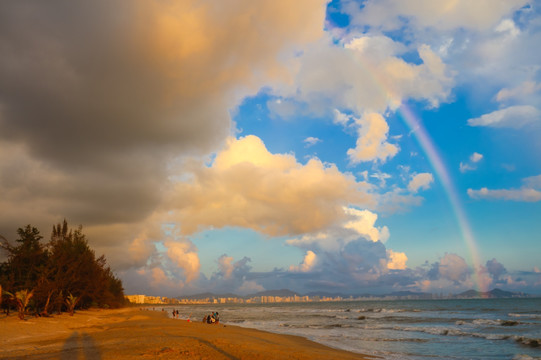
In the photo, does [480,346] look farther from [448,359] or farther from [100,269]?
[100,269]

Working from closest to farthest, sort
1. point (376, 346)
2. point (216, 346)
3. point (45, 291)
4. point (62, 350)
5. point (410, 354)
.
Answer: point (62, 350) → point (216, 346) → point (410, 354) → point (376, 346) → point (45, 291)

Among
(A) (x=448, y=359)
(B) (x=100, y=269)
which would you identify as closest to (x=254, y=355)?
(A) (x=448, y=359)

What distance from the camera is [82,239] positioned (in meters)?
73.4

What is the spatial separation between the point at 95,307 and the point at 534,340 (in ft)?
284

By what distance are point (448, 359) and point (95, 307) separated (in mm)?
84215

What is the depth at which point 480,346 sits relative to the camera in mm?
28844

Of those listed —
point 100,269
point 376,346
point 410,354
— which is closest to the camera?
point 410,354

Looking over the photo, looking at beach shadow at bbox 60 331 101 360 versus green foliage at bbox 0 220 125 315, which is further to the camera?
green foliage at bbox 0 220 125 315

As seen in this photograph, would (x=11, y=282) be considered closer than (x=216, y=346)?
No

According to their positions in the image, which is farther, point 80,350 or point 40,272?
point 40,272

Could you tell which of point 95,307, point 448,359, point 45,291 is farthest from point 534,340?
point 95,307

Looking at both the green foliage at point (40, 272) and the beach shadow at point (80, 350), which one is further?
the green foliage at point (40, 272)

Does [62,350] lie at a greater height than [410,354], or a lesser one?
greater

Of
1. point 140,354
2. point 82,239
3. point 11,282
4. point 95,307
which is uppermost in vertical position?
point 82,239
